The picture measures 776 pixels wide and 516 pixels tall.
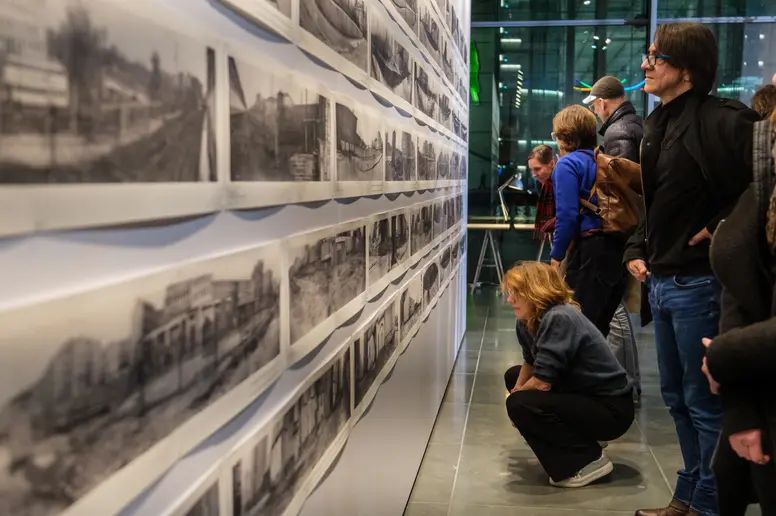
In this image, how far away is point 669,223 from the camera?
8.08 feet

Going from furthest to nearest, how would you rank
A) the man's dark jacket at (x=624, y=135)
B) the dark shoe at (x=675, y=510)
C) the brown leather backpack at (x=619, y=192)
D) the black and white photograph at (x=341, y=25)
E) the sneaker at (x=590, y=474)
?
the man's dark jacket at (x=624, y=135), the brown leather backpack at (x=619, y=192), the sneaker at (x=590, y=474), the dark shoe at (x=675, y=510), the black and white photograph at (x=341, y=25)

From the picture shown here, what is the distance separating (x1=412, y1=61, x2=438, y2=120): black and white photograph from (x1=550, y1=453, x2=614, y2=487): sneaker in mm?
1590

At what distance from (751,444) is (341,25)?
1159 millimetres

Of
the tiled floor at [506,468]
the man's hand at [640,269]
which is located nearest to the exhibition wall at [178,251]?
the man's hand at [640,269]

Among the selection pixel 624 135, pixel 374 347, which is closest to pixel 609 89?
pixel 624 135

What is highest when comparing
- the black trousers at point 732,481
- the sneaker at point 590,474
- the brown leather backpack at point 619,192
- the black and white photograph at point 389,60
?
the black and white photograph at point 389,60

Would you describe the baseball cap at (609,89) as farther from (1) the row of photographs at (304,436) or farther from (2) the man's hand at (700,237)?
(1) the row of photographs at (304,436)

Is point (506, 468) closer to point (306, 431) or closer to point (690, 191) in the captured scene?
point (690, 191)

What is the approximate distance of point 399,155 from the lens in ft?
7.91

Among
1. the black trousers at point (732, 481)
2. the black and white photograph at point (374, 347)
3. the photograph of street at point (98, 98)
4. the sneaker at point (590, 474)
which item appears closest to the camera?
the photograph of street at point (98, 98)

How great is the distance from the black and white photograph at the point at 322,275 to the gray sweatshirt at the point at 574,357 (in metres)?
1.33

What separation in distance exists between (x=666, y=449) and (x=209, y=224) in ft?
10.6

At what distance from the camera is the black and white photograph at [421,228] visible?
9.16ft

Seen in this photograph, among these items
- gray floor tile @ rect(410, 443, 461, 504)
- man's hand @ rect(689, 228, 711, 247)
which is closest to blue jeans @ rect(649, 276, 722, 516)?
man's hand @ rect(689, 228, 711, 247)
